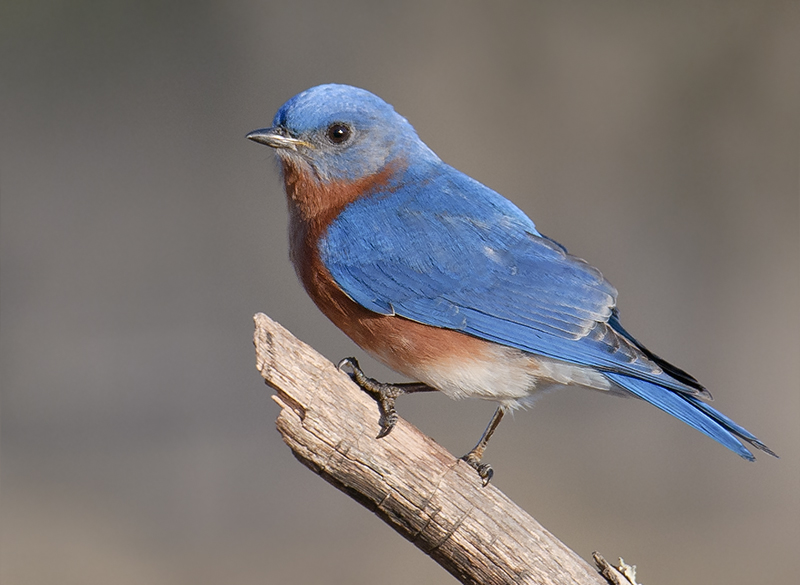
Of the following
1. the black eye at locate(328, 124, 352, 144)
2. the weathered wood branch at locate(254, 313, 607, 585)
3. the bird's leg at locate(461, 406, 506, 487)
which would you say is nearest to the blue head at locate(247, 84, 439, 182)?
the black eye at locate(328, 124, 352, 144)

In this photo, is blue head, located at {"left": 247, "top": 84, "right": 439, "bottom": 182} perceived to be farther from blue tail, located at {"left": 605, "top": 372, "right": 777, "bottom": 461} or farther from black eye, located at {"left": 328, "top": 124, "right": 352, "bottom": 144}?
blue tail, located at {"left": 605, "top": 372, "right": 777, "bottom": 461}

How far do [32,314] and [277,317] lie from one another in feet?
5.29

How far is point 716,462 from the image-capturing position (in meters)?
6.37

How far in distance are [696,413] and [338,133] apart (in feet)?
5.03

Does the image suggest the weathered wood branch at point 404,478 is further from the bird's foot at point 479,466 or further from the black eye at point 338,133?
the black eye at point 338,133

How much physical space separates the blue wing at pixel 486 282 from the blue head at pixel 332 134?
17cm

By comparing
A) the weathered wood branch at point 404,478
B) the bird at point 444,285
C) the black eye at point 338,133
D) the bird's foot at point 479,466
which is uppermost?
the black eye at point 338,133

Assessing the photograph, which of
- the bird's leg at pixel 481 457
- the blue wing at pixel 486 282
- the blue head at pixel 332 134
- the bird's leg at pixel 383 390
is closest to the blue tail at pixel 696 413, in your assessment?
the blue wing at pixel 486 282

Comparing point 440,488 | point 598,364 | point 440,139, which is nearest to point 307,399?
point 440,488

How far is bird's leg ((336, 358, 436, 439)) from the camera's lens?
8.91ft

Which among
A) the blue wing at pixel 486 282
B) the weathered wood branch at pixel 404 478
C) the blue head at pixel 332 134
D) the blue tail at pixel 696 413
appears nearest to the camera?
the weathered wood branch at pixel 404 478

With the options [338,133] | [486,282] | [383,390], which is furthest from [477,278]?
[338,133]

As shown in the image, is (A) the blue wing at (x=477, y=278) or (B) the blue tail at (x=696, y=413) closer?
(B) the blue tail at (x=696, y=413)

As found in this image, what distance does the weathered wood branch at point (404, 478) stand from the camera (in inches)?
103
